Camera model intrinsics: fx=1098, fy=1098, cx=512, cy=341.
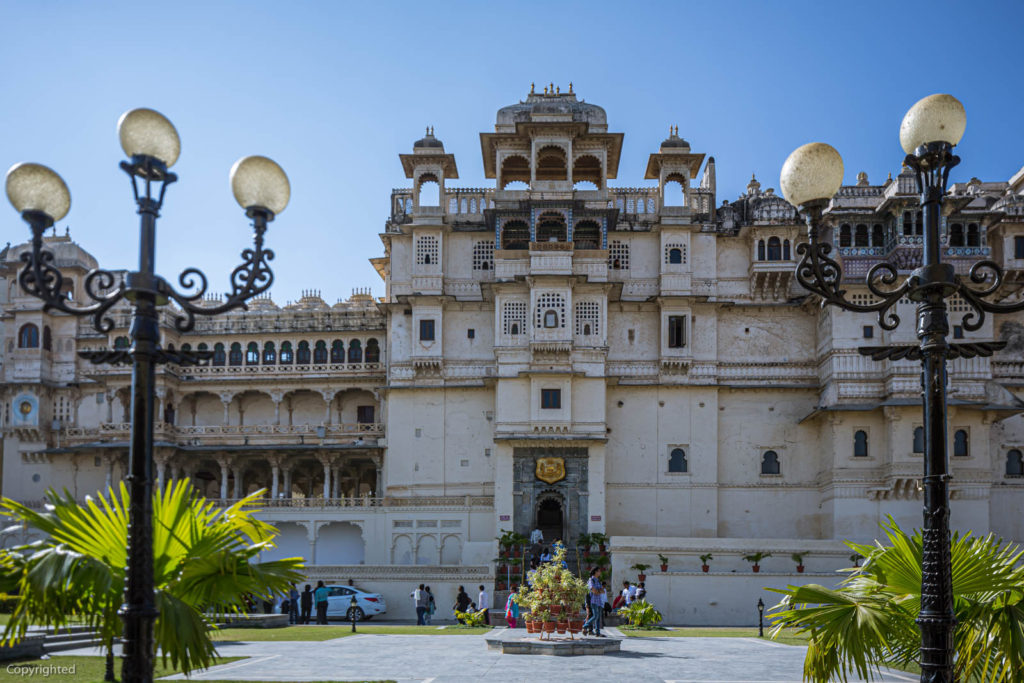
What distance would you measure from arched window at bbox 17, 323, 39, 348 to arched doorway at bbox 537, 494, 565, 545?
26764mm

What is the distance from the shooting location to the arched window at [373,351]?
54.4 m

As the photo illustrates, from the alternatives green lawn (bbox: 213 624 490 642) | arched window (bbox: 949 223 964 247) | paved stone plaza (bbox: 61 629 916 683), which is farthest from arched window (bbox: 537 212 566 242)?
paved stone plaza (bbox: 61 629 916 683)

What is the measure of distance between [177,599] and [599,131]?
140 ft

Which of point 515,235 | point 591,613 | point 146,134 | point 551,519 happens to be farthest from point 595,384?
point 146,134

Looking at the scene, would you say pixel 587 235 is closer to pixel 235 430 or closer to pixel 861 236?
pixel 861 236

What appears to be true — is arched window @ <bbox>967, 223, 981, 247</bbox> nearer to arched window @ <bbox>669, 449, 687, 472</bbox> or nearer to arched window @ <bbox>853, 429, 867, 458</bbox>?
arched window @ <bbox>853, 429, 867, 458</bbox>

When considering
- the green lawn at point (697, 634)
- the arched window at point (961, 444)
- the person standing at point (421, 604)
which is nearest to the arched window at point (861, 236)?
the arched window at point (961, 444)

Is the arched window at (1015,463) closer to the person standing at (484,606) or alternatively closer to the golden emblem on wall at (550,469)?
the golden emblem on wall at (550,469)

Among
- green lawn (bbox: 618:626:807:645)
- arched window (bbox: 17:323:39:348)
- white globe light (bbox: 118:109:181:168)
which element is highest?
arched window (bbox: 17:323:39:348)

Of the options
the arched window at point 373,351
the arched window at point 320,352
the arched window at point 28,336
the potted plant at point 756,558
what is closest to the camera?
the potted plant at point 756,558

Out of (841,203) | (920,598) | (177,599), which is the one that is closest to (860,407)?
(841,203)

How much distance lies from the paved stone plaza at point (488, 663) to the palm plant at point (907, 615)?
7.70 meters

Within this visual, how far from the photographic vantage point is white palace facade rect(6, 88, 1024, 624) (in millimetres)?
47031

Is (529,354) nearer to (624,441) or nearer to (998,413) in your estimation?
(624,441)
